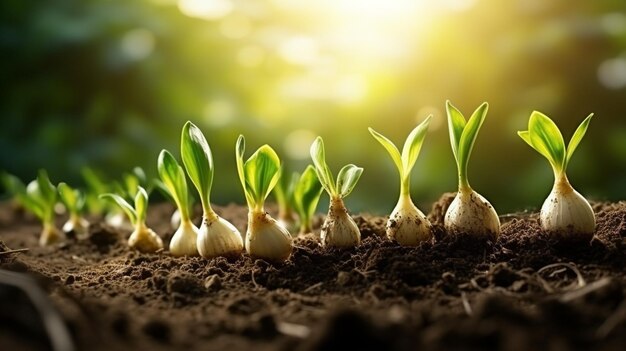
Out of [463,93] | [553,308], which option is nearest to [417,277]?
[553,308]

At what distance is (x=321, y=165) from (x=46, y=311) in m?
0.63

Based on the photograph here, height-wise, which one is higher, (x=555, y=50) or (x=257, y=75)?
(x=257, y=75)

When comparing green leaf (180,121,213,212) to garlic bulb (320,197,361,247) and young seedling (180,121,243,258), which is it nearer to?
young seedling (180,121,243,258)

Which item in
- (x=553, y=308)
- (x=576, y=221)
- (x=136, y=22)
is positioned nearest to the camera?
(x=553, y=308)

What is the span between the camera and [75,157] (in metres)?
Result: 4.21

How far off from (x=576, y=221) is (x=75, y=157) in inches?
137

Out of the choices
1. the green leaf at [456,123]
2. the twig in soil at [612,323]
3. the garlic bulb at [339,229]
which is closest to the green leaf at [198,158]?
the garlic bulb at [339,229]

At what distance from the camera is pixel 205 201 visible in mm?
1439

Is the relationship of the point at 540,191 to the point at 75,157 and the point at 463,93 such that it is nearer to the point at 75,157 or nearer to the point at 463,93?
the point at 463,93

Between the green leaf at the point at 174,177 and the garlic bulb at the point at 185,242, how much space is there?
26 millimetres

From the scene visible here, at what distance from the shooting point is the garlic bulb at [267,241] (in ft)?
4.37

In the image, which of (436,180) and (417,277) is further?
(436,180)

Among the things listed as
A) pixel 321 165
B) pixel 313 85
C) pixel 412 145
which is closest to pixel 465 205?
pixel 412 145

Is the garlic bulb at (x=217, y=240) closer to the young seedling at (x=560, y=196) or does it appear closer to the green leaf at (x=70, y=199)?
the young seedling at (x=560, y=196)
